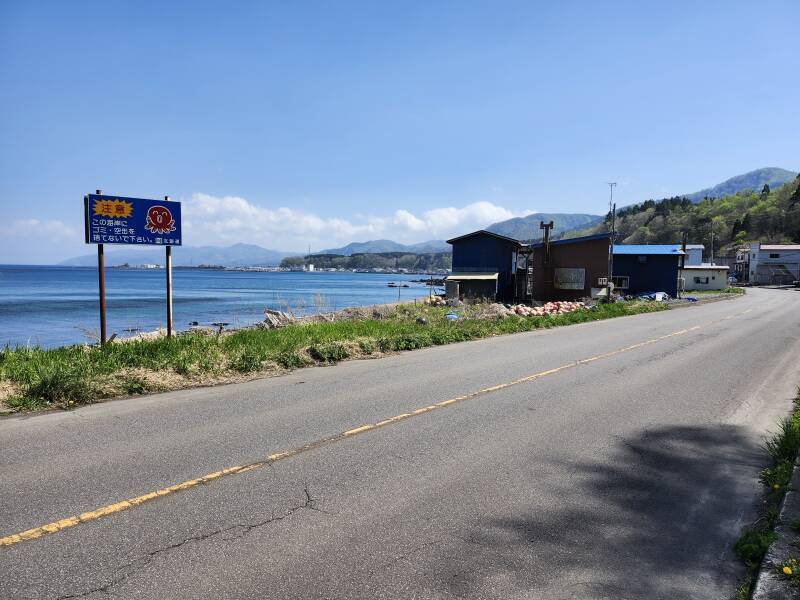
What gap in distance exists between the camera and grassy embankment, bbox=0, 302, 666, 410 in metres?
7.09

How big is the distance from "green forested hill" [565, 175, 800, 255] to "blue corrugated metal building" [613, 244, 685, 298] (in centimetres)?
4850

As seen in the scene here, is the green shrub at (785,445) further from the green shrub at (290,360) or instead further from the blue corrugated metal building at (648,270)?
the blue corrugated metal building at (648,270)

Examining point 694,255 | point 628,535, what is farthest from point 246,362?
point 694,255

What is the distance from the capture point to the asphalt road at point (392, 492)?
10.6 ft

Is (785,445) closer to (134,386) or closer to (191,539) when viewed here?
(191,539)

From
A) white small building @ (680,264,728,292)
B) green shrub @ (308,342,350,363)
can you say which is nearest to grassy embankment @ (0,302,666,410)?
green shrub @ (308,342,350,363)

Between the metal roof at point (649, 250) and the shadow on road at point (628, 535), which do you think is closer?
the shadow on road at point (628, 535)

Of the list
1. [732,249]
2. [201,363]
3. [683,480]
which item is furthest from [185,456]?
[732,249]

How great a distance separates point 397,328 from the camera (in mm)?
14758

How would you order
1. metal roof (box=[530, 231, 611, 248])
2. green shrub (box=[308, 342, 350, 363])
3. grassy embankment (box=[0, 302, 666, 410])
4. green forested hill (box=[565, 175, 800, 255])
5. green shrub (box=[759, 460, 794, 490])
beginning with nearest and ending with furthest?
1. green shrub (box=[759, 460, 794, 490])
2. grassy embankment (box=[0, 302, 666, 410])
3. green shrub (box=[308, 342, 350, 363])
4. metal roof (box=[530, 231, 611, 248])
5. green forested hill (box=[565, 175, 800, 255])

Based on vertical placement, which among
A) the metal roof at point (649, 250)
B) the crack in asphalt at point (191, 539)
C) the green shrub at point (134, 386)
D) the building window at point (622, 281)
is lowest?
the crack in asphalt at point (191, 539)

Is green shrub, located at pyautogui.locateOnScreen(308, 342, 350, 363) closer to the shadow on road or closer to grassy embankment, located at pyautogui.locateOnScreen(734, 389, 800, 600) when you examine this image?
the shadow on road

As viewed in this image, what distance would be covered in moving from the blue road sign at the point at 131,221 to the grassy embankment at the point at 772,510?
10.1 metres

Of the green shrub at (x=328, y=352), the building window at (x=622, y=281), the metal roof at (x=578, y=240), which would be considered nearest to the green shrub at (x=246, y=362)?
the green shrub at (x=328, y=352)
